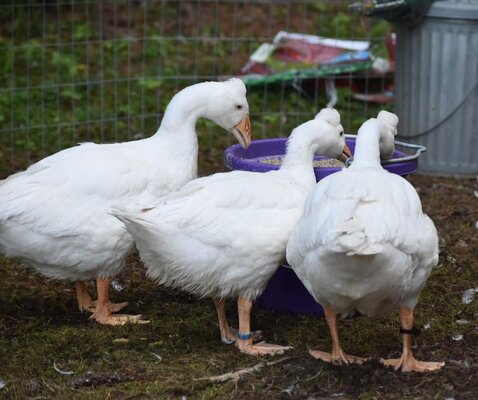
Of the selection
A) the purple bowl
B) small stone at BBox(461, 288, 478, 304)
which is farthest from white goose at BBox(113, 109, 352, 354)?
small stone at BBox(461, 288, 478, 304)

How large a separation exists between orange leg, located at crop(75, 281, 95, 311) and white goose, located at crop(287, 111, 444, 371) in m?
1.37

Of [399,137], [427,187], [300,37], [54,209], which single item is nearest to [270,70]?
[300,37]

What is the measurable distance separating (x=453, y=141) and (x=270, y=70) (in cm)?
202

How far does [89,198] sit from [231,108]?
92 centimetres

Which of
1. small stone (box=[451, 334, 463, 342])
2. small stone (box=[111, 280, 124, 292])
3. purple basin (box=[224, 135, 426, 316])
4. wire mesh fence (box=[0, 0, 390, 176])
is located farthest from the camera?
wire mesh fence (box=[0, 0, 390, 176])

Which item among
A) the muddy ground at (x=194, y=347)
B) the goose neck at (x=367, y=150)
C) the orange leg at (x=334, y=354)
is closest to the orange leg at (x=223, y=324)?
the muddy ground at (x=194, y=347)

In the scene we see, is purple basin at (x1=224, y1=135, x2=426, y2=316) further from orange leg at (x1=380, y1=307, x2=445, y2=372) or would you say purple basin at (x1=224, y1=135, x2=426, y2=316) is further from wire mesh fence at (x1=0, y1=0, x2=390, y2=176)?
wire mesh fence at (x1=0, y1=0, x2=390, y2=176)

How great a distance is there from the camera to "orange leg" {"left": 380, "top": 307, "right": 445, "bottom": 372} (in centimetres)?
425

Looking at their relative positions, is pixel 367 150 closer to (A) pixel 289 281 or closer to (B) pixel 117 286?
(A) pixel 289 281

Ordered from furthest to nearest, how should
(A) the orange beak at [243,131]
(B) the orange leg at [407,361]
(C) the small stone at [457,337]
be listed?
(A) the orange beak at [243,131] → (C) the small stone at [457,337] → (B) the orange leg at [407,361]

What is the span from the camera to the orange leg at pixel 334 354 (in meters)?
4.30

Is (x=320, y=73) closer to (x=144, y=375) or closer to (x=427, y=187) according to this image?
(x=427, y=187)

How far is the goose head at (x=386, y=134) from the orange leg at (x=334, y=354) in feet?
3.25

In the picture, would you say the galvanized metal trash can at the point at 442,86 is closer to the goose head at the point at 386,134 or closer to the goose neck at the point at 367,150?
the goose head at the point at 386,134
